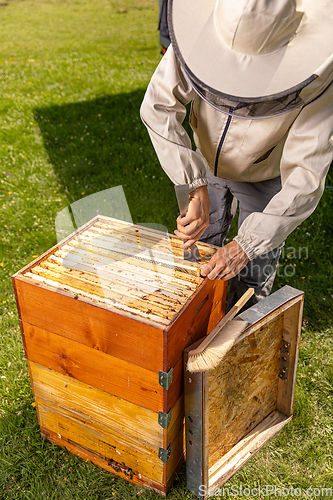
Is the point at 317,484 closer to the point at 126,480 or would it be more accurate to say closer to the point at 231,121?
the point at 126,480

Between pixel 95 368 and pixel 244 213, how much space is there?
1288 millimetres

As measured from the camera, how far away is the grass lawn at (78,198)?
2.25 meters

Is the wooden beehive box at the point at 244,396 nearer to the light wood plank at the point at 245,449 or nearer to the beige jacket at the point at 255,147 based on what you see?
the light wood plank at the point at 245,449

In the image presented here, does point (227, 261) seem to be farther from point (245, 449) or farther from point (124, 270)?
point (245, 449)

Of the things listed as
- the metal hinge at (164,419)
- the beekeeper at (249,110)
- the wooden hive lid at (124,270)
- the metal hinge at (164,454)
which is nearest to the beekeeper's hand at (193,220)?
the beekeeper at (249,110)

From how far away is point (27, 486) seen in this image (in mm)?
2211

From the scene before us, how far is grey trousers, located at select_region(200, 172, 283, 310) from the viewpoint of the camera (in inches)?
94.0

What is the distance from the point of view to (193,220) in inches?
80.7

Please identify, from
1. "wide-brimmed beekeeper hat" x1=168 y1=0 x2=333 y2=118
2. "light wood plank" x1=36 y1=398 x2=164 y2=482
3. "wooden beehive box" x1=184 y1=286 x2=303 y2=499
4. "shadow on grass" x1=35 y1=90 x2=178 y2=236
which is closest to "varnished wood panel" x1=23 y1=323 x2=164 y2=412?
"wooden beehive box" x1=184 y1=286 x2=303 y2=499

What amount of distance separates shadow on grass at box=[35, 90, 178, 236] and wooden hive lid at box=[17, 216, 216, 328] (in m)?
1.67

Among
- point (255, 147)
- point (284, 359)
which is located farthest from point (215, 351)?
point (255, 147)

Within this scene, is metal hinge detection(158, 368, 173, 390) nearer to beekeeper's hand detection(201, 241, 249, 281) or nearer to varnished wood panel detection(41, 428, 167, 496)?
beekeeper's hand detection(201, 241, 249, 281)

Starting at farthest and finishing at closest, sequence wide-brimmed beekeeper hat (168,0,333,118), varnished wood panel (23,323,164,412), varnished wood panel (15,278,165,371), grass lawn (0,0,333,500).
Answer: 1. grass lawn (0,0,333,500)
2. varnished wood panel (23,323,164,412)
3. varnished wood panel (15,278,165,371)
4. wide-brimmed beekeeper hat (168,0,333,118)

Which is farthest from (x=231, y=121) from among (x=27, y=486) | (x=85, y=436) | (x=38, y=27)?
(x=38, y=27)
